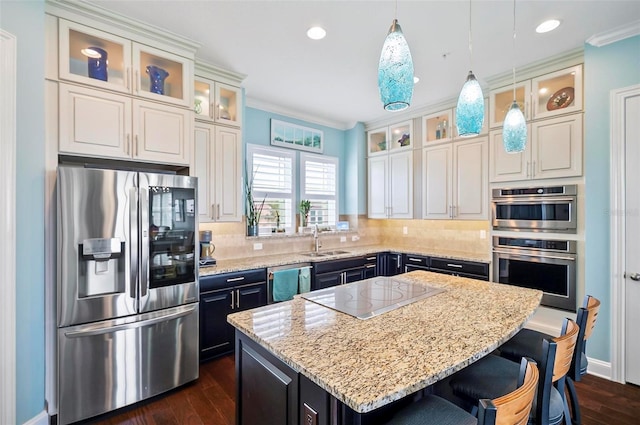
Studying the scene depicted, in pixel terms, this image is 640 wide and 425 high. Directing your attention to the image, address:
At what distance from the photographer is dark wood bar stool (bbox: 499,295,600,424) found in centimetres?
155

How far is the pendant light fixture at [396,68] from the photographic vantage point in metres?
1.44

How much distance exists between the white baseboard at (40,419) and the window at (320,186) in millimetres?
3309

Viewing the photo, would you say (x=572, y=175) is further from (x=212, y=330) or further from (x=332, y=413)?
(x=212, y=330)

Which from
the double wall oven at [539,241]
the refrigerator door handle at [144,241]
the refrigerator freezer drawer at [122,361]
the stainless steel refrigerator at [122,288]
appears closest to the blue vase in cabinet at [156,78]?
the stainless steel refrigerator at [122,288]

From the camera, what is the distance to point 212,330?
2.94 m

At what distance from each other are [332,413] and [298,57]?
9.53 feet

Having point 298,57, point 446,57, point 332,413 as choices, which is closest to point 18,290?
point 332,413

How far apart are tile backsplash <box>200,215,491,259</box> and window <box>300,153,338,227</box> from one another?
0.28 metres

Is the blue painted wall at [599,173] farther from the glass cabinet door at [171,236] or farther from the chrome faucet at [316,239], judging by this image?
the glass cabinet door at [171,236]

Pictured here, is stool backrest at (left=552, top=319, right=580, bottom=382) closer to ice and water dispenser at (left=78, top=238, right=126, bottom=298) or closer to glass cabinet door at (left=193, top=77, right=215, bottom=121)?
ice and water dispenser at (left=78, top=238, right=126, bottom=298)

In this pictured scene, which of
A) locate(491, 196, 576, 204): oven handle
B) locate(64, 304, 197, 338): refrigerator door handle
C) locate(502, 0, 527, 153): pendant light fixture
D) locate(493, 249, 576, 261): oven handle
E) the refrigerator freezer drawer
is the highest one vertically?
locate(502, 0, 527, 153): pendant light fixture

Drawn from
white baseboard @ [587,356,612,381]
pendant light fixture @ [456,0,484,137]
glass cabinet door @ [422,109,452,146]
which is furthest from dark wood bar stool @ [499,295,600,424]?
glass cabinet door @ [422,109,452,146]

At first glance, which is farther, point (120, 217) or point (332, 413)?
point (120, 217)

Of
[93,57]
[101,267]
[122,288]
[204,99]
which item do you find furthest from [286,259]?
[93,57]
